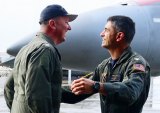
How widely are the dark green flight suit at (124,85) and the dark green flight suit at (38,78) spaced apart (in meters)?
0.28

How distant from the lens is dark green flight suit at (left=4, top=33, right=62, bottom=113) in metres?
2.72

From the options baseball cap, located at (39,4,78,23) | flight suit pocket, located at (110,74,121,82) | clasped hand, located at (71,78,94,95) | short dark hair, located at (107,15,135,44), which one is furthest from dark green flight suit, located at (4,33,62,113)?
short dark hair, located at (107,15,135,44)

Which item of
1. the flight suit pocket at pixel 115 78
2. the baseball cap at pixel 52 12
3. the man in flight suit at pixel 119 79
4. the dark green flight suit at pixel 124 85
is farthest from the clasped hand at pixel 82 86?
the baseball cap at pixel 52 12

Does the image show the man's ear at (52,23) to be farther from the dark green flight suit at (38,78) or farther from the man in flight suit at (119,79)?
the man in flight suit at (119,79)

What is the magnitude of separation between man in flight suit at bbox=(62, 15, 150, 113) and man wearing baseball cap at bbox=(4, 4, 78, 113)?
0.19 m

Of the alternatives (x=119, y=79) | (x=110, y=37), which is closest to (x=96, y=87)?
(x=119, y=79)

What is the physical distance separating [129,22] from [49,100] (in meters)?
0.78

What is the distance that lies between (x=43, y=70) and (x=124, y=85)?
521mm

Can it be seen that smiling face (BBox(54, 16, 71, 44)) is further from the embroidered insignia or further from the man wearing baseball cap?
the embroidered insignia

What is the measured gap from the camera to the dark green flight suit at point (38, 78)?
2721 mm

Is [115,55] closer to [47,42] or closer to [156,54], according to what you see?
[47,42]

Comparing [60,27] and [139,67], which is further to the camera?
[60,27]

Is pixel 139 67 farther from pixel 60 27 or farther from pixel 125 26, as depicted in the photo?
pixel 60 27

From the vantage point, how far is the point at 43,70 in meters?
2.74
